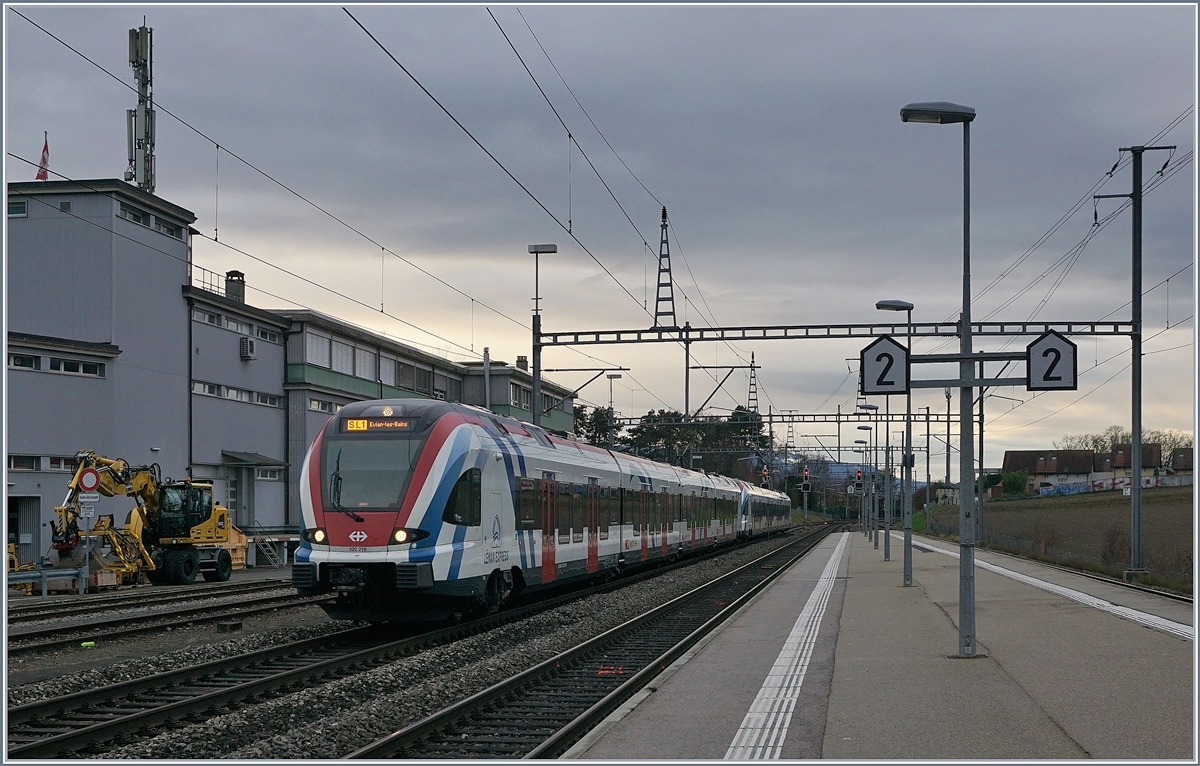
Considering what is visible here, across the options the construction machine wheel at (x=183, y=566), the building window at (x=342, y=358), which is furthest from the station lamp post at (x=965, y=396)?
the building window at (x=342, y=358)

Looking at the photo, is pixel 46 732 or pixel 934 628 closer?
pixel 46 732

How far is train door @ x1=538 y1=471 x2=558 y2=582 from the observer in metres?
20.5

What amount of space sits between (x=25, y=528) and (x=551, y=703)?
25.6 metres

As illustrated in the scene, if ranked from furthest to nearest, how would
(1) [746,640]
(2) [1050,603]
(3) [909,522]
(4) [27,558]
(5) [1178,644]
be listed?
(4) [27,558] < (3) [909,522] < (2) [1050,603] < (1) [746,640] < (5) [1178,644]

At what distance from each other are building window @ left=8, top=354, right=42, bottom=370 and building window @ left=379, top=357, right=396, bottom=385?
21.2 m

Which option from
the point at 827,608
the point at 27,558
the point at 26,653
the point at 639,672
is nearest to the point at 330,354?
the point at 27,558

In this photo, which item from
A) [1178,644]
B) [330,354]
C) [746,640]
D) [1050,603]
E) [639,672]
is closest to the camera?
[639,672]

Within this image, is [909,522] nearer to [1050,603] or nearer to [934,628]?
[1050,603]

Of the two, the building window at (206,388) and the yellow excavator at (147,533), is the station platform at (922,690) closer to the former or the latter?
the yellow excavator at (147,533)

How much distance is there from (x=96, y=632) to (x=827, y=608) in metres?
11.9

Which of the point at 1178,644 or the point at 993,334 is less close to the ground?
the point at 993,334

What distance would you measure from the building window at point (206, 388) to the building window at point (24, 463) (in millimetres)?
7393

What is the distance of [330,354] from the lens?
48688 millimetres

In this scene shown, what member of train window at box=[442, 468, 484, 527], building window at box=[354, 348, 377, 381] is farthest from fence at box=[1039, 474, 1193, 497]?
train window at box=[442, 468, 484, 527]
